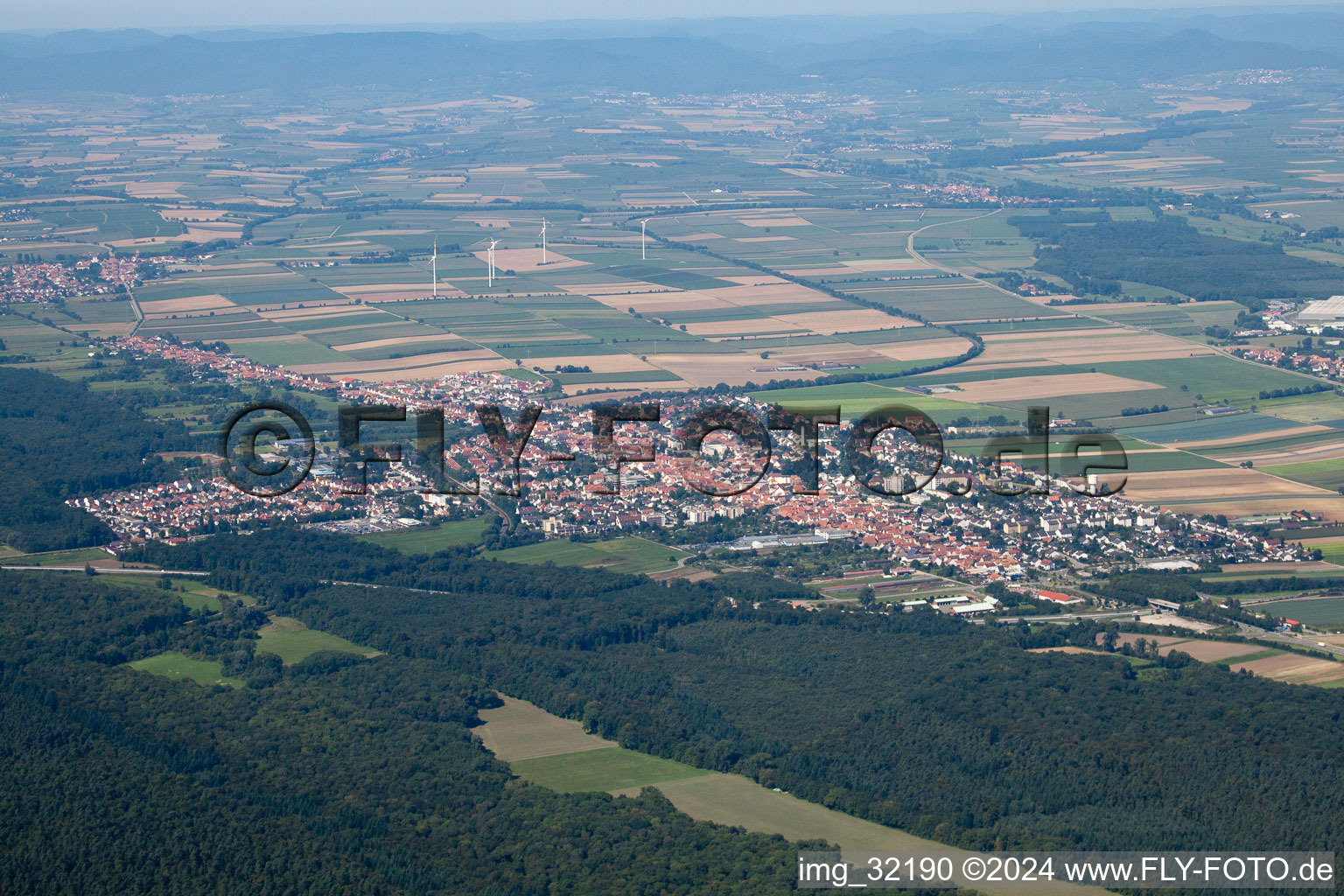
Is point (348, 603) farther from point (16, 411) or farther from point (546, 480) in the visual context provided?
point (16, 411)

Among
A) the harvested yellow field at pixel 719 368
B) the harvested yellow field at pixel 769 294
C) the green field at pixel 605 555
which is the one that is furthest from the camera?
the harvested yellow field at pixel 769 294

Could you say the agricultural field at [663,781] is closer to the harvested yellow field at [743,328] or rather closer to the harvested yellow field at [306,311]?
the harvested yellow field at [743,328]

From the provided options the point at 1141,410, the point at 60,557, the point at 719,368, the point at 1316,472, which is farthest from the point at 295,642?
the point at 1141,410

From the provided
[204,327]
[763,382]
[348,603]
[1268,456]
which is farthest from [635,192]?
[348,603]

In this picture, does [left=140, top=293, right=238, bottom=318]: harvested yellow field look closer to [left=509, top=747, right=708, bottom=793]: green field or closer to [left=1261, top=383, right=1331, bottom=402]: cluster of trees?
[left=1261, top=383, right=1331, bottom=402]: cluster of trees

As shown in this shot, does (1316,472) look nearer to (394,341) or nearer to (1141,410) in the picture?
(1141,410)

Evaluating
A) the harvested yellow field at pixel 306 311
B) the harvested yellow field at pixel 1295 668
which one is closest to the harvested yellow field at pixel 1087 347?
the harvested yellow field at pixel 306 311
